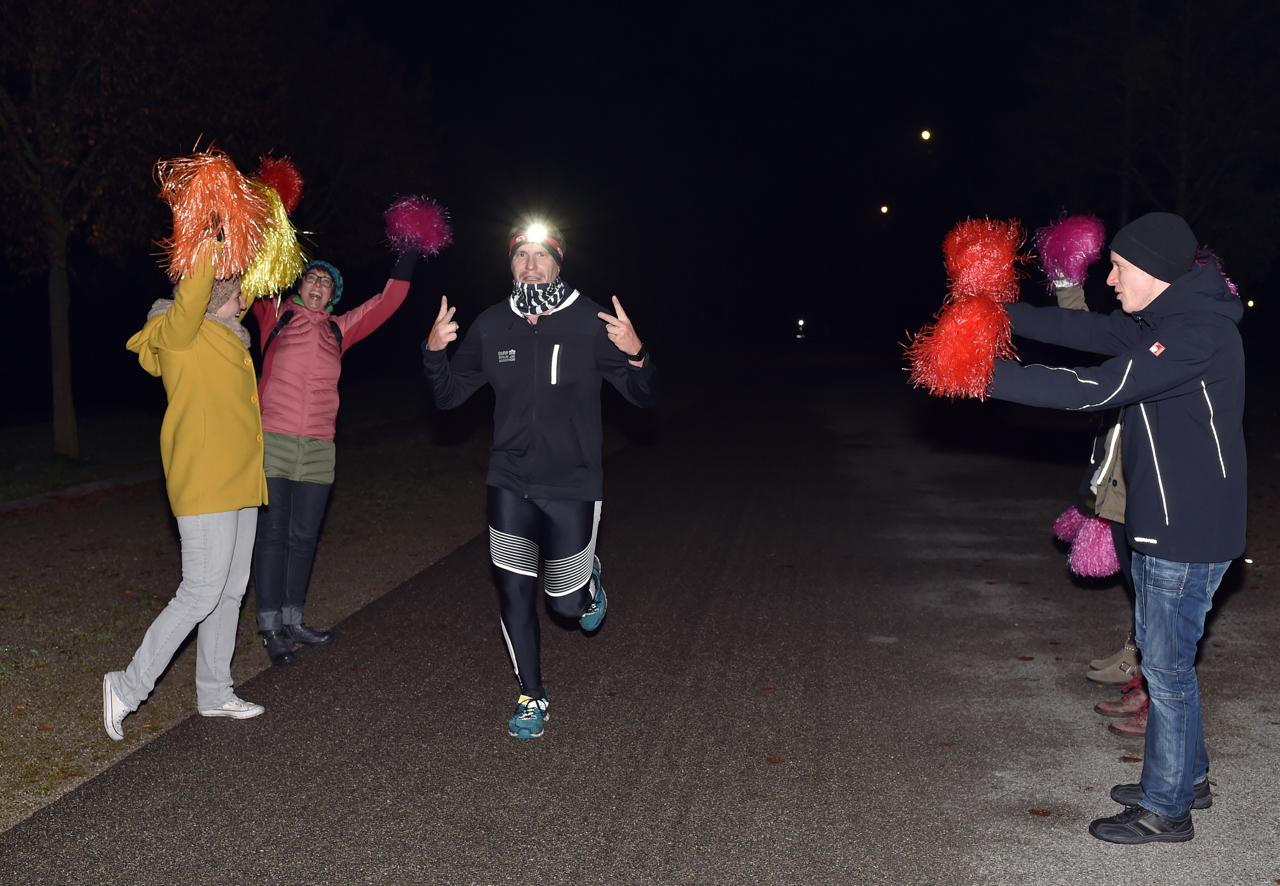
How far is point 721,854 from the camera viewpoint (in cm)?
375

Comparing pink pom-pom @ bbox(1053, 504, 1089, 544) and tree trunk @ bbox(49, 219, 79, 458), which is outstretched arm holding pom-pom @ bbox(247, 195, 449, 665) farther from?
tree trunk @ bbox(49, 219, 79, 458)

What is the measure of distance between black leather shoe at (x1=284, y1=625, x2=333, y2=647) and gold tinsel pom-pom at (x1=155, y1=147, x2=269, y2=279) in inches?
91.9

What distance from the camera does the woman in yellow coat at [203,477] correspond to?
4.82m

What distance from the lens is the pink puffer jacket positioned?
234 inches

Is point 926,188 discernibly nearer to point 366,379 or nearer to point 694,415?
point 366,379

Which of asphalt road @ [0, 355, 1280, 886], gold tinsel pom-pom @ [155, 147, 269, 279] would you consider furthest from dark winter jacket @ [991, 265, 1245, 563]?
gold tinsel pom-pom @ [155, 147, 269, 279]

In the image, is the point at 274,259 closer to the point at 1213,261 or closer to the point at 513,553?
the point at 513,553

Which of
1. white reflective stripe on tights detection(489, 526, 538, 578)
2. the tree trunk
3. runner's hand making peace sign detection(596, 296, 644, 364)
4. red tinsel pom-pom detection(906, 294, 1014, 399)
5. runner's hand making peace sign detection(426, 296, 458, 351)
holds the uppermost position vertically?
red tinsel pom-pom detection(906, 294, 1014, 399)

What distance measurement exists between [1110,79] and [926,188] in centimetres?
3295

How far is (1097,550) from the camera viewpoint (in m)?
5.36

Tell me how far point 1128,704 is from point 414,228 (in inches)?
177

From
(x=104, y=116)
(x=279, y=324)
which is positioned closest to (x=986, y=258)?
(x=279, y=324)

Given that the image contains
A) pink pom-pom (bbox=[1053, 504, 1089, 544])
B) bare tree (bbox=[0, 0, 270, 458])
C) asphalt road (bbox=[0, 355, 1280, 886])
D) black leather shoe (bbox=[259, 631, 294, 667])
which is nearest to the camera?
asphalt road (bbox=[0, 355, 1280, 886])

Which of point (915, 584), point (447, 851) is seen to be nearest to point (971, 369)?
point (447, 851)
